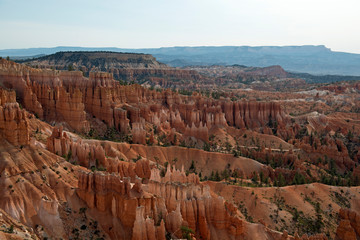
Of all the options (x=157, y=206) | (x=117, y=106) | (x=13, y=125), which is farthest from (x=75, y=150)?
(x=117, y=106)

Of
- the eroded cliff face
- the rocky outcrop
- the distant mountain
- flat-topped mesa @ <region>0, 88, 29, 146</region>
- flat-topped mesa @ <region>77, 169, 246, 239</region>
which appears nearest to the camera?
flat-topped mesa @ <region>77, 169, 246, 239</region>

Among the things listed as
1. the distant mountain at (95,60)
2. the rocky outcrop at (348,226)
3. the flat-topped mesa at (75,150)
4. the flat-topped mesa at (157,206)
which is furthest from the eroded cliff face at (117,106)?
the distant mountain at (95,60)

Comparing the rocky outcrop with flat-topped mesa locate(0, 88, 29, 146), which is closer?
flat-topped mesa locate(0, 88, 29, 146)

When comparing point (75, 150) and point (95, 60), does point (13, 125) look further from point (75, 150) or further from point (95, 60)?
point (95, 60)

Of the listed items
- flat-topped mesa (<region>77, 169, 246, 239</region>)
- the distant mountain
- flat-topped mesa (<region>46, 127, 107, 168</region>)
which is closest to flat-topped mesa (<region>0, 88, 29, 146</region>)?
flat-topped mesa (<region>46, 127, 107, 168</region>)

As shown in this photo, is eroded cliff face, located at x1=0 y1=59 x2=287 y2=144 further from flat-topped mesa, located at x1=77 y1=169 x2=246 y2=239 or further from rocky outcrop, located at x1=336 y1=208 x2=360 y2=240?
rocky outcrop, located at x1=336 y1=208 x2=360 y2=240

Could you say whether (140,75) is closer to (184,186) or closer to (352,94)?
(352,94)
